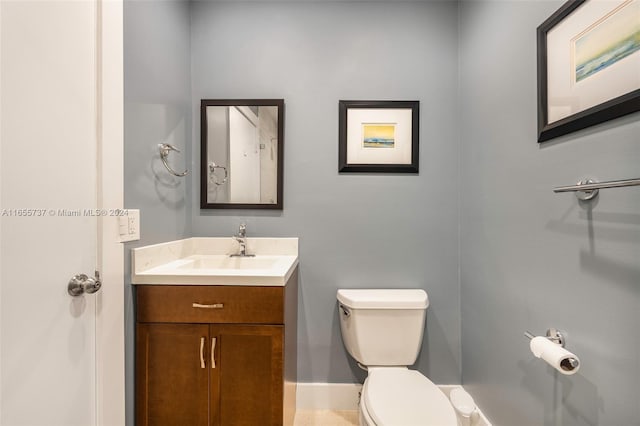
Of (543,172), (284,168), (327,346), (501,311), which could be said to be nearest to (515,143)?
(543,172)

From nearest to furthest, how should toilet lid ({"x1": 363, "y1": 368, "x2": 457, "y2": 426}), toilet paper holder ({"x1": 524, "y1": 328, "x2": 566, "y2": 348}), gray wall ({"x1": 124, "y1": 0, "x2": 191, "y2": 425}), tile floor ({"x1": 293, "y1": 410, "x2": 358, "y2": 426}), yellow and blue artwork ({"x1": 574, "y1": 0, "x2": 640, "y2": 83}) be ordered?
yellow and blue artwork ({"x1": 574, "y1": 0, "x2": 640, "y2": 83}) → toilet paper holder ({"x1": 524, "y1": 328, "x2": 566, "y2": 348}) → toilet lid ({"x1": 363, "y1": 368, "x2": 457, "y2": 426}) → gray wall ({"x1": 124, "y1": 0, "x2": 191, "y2": 425}) → tile floor ({"x1": 293, "y1": 410, "x2": 358, "y2": 426})

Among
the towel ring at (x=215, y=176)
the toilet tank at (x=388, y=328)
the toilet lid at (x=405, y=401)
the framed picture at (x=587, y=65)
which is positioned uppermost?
the framed picture at (x=587, y=65)

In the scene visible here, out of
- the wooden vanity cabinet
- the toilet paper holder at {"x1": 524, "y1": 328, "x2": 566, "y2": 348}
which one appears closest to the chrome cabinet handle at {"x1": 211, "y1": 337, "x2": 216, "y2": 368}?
the wooden vanity cabinet

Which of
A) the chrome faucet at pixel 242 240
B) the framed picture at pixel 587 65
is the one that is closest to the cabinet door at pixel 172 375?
the chrome faucet at pixel 242 240

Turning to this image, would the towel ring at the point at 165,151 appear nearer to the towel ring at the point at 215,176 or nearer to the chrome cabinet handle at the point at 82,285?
the towel ring at the point at 215,176

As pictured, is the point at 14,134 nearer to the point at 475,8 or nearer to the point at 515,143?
the point at 515,143

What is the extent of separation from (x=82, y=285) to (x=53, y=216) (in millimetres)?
235

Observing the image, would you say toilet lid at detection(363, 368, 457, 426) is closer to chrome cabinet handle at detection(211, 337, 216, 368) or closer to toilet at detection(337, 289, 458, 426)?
toilet at detection(337, 289, 458, 426)

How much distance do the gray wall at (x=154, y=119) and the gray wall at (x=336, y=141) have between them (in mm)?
137

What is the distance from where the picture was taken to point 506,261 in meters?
1.30

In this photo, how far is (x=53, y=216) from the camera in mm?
865

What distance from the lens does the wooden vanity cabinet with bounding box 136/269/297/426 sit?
1.19 metres

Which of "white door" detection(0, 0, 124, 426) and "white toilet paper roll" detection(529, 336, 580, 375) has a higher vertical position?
"white door" detection(0, 0, 124, 426)

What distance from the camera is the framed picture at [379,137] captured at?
1728mm
